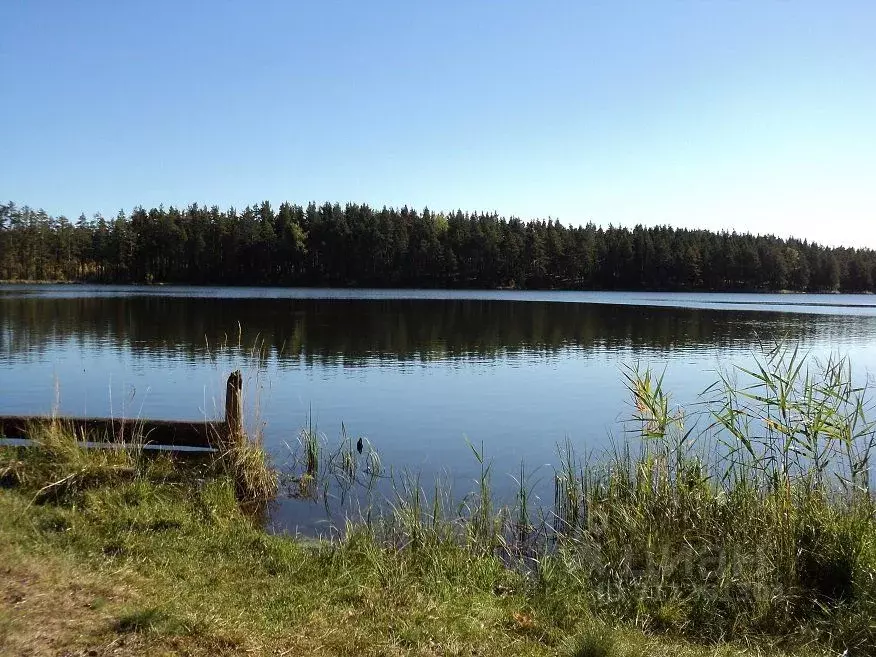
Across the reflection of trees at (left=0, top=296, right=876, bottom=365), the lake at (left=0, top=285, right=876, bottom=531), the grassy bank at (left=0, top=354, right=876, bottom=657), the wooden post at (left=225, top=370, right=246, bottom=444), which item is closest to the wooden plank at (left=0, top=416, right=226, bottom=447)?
the wooden post at (left=225, top=370, right=246, bottom=444)

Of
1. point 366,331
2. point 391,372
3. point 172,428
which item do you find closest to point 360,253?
point 366,331

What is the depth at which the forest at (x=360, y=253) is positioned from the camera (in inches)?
4724

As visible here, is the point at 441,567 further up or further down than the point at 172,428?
further down

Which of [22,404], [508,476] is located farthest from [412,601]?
[22,404]

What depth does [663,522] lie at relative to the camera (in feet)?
26.0

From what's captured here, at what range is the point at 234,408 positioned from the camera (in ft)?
30.2

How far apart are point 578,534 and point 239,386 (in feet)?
16.9

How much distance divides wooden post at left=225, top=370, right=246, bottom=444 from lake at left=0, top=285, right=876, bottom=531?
1.09 meters

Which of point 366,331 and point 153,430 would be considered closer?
point 153,430

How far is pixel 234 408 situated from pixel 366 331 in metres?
28.5

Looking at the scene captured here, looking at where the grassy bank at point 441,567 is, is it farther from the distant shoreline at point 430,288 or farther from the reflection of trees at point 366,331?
the distant shoreline at point 430,288

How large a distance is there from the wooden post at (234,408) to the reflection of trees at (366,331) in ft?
53.0

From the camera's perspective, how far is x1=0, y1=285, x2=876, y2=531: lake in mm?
14922

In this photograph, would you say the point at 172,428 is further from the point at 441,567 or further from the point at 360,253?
the point at 360,253
